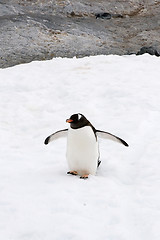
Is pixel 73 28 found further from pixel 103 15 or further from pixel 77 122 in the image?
pixel 77 122

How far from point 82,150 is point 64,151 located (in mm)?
1393

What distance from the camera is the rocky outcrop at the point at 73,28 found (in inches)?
598

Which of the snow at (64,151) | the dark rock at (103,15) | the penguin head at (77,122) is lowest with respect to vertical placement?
the dark rock at (103,15)

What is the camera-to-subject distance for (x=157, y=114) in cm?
779

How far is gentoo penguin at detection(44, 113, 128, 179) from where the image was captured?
4.71 m

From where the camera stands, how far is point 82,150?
487 centimetres

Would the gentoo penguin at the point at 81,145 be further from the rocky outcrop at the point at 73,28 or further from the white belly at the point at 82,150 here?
A: the rocky outcrop at the point at 73,28

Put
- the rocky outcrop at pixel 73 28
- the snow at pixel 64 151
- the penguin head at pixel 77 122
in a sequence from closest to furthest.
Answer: the snow at pixel 64 151, the penguin head at pixel 77 122, the rocky outcrop at pixel 73 28

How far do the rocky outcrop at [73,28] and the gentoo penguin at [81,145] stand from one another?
28.7 ft

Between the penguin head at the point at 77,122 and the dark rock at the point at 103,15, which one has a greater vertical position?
the penguin head at the point at 77,122

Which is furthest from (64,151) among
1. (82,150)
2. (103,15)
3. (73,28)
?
(103,15)

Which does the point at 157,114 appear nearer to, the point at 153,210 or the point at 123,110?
the point at 123,110

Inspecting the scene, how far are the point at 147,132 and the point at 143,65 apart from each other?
5.14 meters

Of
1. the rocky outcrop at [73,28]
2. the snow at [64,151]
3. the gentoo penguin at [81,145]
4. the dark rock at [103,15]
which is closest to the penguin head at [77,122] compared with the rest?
the gentoo penguin at [81,145]
